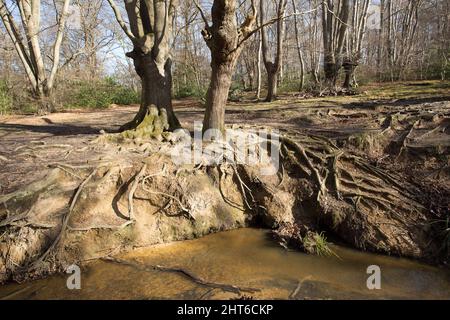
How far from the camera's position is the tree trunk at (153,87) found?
694 cm

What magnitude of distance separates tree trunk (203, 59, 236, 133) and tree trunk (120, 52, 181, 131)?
873mm

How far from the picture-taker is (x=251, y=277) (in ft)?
13.9

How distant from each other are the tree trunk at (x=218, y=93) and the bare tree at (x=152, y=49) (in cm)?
90

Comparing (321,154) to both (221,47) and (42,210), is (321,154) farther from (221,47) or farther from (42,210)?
(42,210)

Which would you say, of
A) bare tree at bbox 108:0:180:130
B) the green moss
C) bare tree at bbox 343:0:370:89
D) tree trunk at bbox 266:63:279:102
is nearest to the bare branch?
bare tree at bbox 108:0:180:130

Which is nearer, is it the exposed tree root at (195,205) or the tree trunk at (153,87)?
the exposed tree root at (195,205)

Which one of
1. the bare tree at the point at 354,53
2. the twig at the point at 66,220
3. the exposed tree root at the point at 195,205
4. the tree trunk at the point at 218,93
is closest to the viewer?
the twig at the point at 66,220

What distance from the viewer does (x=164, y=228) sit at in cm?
523

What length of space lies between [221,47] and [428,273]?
165 inches

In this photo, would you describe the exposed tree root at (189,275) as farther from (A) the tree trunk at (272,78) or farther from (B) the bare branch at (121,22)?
(A) the tree trunk at (272,78)

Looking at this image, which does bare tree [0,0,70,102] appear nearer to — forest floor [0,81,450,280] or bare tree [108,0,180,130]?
forest floor [0,81,450,280]

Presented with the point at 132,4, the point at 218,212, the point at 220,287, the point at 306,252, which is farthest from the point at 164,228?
the point at 132,4

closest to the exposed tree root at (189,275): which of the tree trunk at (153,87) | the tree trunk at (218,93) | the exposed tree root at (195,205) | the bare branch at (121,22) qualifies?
the exposed tree root at (195,205)

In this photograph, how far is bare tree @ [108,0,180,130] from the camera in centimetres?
682
